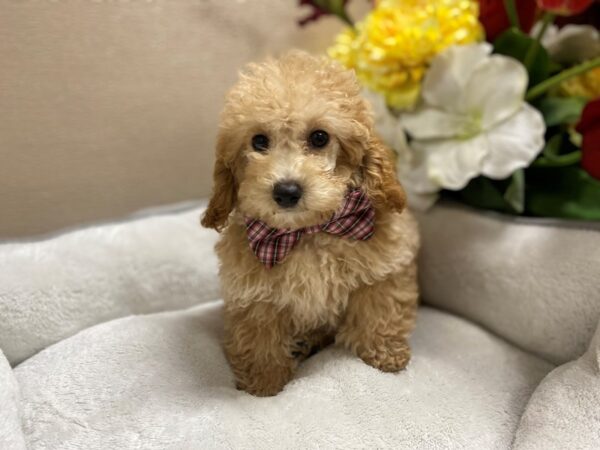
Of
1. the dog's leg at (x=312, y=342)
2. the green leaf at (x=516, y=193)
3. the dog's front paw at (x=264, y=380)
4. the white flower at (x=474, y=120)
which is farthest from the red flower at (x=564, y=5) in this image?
the dog's front paw at (x=264, y=380)

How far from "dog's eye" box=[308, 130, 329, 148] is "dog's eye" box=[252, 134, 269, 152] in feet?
0.24

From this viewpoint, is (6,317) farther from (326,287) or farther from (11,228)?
(326,287)

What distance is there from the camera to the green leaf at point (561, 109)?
1.31 metres

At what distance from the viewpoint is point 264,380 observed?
1.06m

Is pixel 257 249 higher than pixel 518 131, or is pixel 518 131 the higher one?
pixel 518 131

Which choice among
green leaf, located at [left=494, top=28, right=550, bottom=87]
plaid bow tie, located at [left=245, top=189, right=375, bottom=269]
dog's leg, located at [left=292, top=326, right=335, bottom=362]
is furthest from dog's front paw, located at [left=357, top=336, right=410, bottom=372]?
green leaf, located at [left=494, top=28, right=550, bottom=87]

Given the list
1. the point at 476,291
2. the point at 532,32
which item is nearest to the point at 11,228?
the point at 476,291

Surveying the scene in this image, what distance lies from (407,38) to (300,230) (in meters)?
0.53

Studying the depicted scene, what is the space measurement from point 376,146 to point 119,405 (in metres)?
0.63

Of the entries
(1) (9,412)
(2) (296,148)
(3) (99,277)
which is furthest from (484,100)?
(1) (9,412)

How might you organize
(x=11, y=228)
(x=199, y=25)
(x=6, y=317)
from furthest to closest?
(x=199, y=25) → (x=11, y=228) → (x=6, y=317)

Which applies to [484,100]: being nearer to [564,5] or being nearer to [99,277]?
[564,5]

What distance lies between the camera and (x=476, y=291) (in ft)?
4.20

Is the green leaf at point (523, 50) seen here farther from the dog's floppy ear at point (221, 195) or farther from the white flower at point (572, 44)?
the dog's floppy ear at point (221, 195)
